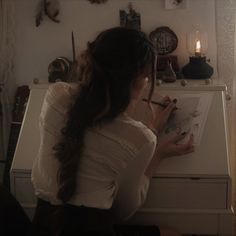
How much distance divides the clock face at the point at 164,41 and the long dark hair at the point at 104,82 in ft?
2.79

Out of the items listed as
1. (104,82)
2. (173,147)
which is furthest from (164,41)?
(104,82)

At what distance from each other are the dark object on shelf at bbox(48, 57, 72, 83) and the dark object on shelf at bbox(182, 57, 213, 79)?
0.55 meters

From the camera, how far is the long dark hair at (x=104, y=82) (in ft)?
4.26

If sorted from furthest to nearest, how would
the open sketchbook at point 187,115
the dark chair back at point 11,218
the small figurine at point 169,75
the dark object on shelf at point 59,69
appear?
1. the dark object on shelf at point 59,69
2. the small figurine at point 169,75
3. the open sketchbook at point 187,115
4. the dark chair back at point 11,218

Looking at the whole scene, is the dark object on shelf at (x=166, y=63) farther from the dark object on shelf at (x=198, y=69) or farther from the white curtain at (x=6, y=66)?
the white curtain at (x=6, y=66)

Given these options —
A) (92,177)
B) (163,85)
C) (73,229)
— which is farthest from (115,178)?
(163,85)

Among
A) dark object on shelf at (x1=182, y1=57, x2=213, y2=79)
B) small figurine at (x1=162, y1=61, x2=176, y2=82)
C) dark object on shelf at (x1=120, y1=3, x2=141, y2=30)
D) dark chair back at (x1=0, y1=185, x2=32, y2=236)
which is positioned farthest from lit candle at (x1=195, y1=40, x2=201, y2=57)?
dark chair back at (x1=0, y1=185, x2=32, y2=236)

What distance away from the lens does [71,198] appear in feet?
4.62

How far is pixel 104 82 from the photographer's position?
51.6 inches

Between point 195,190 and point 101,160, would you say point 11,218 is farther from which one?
point 195,190

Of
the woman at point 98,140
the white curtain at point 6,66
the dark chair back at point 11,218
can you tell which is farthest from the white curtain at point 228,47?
the dark chair back at point 11,218

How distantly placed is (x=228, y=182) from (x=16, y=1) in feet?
4.51

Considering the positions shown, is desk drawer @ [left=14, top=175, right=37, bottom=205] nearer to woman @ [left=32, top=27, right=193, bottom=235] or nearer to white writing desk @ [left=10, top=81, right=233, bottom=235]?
white writing desk @ [left=10, top=81, right=233, bottom=235]

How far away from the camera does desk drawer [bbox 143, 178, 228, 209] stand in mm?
1617
